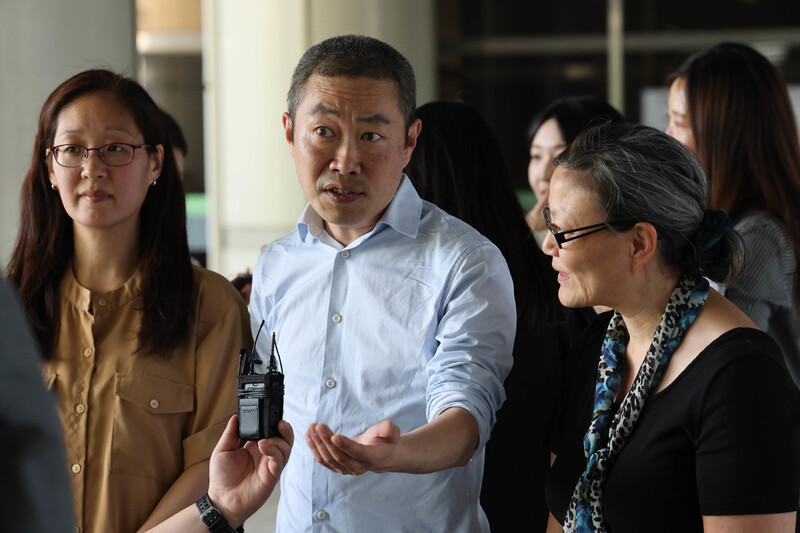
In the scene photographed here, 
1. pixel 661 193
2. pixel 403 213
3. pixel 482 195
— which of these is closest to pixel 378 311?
pixel 403 213

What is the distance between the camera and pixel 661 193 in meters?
1.80

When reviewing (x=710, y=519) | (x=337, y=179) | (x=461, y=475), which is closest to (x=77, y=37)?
(x=337, y=179)

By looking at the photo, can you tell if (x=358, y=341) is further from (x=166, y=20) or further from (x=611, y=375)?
(x=166, y=20)

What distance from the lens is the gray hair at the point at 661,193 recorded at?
5.89ft

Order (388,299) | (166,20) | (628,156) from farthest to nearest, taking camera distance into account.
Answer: (166,20) → (388,299) → (628,156)

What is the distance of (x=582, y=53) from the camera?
8555 mm

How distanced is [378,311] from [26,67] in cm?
214

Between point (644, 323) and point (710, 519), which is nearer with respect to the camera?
point (710, 519)

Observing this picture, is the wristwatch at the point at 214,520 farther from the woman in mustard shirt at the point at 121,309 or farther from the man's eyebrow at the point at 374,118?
the man's eyebrow at the point at 374,118

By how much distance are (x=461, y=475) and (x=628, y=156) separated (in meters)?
0.70

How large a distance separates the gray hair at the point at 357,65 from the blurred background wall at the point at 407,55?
4.02 meters

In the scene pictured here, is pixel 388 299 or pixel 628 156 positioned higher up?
pixel 628 156

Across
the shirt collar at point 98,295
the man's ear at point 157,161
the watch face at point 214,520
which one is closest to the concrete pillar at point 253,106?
the man's ear at point 157,161

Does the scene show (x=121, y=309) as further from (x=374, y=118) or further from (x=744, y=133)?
(x=744, y=133)
